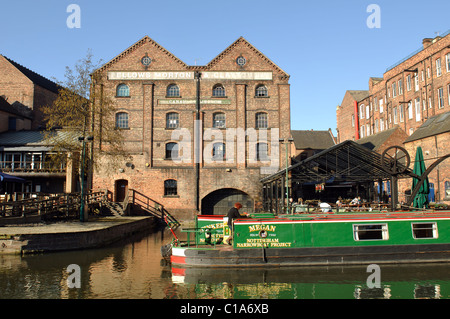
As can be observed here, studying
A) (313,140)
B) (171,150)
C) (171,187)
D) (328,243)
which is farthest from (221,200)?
(313,140)

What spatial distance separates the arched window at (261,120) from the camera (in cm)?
2923

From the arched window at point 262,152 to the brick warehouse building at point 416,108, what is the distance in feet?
37.8

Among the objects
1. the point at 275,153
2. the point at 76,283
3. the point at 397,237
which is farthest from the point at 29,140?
the point at 397,237

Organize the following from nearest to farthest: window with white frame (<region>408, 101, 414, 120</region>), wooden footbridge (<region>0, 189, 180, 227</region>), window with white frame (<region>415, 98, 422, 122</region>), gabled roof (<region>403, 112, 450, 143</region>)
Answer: wooden footbridge (<region>0, 189, 180, 227</region>), gabled roof (<region>403, 112, 450, 143</region>), window with white frame (<region>415, 98, 422, 122</region>), window with white frame (<region>408, 101, 414, 120</region>)

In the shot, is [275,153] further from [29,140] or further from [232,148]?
[29,140]

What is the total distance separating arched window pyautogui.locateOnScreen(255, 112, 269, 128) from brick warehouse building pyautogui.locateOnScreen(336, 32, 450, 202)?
11941 millimetres

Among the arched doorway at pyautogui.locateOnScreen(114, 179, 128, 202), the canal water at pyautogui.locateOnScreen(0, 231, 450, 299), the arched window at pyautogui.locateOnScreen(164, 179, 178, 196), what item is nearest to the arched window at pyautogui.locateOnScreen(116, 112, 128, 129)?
the arched doorway at pyautogui.locateOnScreen(114, 179, 128, 202)

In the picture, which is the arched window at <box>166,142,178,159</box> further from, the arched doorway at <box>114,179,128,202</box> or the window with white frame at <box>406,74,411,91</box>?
the window with white frame at <box>406,74,411,91</box>

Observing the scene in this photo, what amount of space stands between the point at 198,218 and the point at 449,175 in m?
20.0

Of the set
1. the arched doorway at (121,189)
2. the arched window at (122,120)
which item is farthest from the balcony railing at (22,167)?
the arched window at (122,120)

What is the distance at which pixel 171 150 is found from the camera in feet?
95.1

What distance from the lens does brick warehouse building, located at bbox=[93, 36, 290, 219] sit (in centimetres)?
2852

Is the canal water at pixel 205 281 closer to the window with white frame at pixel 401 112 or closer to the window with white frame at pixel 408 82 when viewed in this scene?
the window with white frame at pixel 408 82

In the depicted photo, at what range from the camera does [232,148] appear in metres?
28.8
